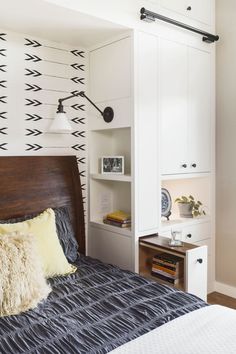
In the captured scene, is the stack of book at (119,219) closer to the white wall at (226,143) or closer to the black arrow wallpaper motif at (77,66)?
the white wall at (226,143)

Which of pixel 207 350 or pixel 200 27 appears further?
pixel 200 27

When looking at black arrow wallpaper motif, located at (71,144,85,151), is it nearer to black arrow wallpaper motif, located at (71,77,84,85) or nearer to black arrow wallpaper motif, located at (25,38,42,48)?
black arrow wallpaper motif, located at (71,77,84,85)

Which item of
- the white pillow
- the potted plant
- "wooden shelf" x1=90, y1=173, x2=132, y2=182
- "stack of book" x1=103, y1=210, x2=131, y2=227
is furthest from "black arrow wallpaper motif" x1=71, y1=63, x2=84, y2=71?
the white pillow

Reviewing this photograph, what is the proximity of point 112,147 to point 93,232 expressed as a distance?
2.54ft

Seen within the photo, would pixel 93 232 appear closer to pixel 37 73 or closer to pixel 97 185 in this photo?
pixel 97 185

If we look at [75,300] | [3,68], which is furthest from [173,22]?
[75,300]

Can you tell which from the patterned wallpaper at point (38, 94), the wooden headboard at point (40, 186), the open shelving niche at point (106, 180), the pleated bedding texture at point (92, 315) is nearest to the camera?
the pleated bedding texture at point (92, 315)

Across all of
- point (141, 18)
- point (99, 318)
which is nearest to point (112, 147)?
point (141, 18)

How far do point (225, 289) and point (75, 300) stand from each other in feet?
6.37

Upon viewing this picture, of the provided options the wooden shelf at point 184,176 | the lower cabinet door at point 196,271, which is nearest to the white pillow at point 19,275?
the lower cabinet door at point 196,271

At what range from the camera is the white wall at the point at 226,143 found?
10.5ft

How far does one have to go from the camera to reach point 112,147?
3193 millimetres

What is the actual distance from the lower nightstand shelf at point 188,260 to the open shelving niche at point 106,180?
49cm

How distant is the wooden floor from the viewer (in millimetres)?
3145
